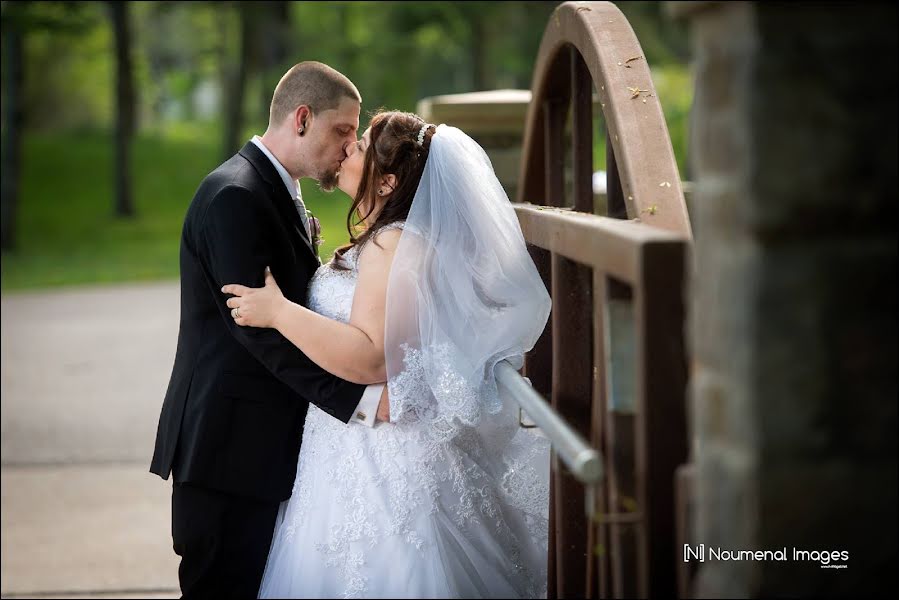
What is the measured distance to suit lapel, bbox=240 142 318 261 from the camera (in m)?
3.47

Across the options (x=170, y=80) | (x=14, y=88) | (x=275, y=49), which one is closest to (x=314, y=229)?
(x=275, y=49)

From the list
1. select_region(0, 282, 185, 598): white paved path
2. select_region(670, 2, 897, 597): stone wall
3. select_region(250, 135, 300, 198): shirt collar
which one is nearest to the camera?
select_region(670, 2, 897, 597): stone wall

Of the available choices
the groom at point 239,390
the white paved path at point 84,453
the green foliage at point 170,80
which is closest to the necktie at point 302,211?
the groom at point 239,390

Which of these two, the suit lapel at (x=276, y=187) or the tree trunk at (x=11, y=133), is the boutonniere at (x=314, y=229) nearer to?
the suit lapel at (x=276, y=187)

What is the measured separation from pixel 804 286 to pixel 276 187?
2106 millimetres

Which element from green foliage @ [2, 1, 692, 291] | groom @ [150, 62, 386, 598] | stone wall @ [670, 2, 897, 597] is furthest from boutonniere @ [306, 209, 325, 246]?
green foliage @ [2, 1, 692, 291]

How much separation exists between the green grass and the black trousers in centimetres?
1149

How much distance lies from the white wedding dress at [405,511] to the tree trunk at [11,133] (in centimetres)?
1456

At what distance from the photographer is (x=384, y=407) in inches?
128

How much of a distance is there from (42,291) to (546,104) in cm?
1113

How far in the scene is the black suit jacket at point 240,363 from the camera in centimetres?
326

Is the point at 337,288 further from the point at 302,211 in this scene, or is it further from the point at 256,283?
the point at 302,211

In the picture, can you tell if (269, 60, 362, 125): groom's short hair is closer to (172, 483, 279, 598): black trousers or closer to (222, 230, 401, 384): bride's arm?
(222, 230, 401, 384): bride's arm

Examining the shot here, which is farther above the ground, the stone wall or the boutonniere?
the stone wall
